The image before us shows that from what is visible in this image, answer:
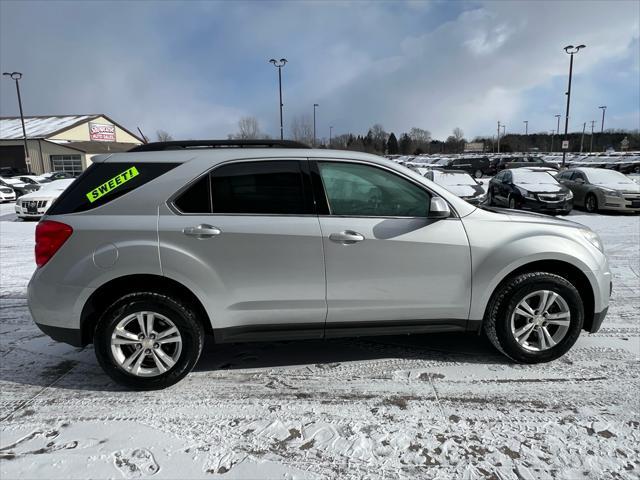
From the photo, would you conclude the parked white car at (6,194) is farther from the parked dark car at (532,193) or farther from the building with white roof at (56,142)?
the building with white roof at (56,142)

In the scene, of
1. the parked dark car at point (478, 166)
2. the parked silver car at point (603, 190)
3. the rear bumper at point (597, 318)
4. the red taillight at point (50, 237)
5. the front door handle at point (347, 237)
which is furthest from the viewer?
the parked dark car at point (478, 166)

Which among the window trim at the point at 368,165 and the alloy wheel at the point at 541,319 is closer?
the window trim at the point at 368,165

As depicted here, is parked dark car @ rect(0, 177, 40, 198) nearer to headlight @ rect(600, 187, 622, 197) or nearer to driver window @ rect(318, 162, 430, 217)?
driver window @ rect(318, 162, 430, 217)

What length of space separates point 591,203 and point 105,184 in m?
14.8

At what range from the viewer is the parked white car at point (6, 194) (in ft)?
66.3

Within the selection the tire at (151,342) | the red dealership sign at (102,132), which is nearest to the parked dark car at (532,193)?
the tire at (151,342)

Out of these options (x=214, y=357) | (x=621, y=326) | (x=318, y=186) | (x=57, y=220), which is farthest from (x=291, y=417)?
(x=621, y=326)

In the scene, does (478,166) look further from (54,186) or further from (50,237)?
(50,237)

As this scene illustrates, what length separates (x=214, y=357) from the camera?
13.1ft

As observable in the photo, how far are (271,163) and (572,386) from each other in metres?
2.91

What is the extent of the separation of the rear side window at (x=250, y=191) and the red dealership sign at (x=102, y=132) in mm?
56907

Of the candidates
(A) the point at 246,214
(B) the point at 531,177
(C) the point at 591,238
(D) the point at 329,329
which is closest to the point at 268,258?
(A) the point at 246,214

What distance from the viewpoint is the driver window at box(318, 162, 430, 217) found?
344cm

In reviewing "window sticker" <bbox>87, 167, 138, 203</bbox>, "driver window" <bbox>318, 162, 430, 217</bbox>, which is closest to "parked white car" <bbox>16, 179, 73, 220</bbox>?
"window sticker" <bbox>87, 167, 138, 203</bbox>
